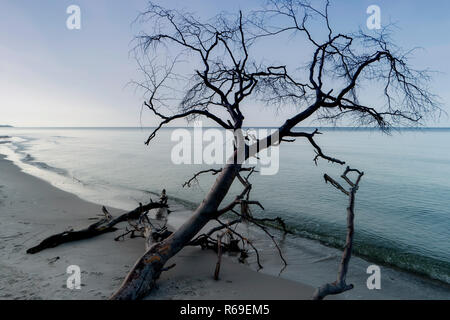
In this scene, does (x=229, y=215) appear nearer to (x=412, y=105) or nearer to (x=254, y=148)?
(x=254, y=148)

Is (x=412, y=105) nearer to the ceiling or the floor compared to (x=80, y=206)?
nearer to the ceiling

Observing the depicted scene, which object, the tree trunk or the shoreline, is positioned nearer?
the tree trunk

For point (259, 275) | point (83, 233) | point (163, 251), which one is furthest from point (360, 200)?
point (83, 233)

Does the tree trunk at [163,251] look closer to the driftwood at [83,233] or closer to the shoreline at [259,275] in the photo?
the shoreline at [259,275]

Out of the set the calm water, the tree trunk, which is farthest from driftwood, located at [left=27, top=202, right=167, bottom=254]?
the calm water

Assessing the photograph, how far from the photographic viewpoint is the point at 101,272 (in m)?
5.93

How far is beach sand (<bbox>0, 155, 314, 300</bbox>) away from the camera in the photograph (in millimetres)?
5156

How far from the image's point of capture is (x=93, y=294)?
16.4 feet

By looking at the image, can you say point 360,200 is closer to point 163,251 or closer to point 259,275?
point 259,275

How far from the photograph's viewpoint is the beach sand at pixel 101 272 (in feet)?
16.9

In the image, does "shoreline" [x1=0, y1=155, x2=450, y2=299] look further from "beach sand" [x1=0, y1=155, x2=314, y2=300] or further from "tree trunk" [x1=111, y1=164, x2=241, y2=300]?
"tree trunk" [x1=111, y1=164, x2=241, y2=300]

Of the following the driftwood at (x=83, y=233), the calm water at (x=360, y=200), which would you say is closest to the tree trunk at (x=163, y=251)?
the driftwood at (x=83, y=233)
